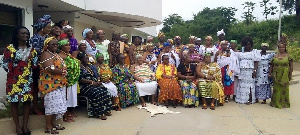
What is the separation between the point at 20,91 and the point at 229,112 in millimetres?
4344

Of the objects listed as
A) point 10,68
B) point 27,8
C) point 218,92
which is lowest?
point 218,92

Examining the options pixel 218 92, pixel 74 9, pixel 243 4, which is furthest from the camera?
pixel 243 4

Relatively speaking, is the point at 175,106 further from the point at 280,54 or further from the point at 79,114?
the point at 280,54

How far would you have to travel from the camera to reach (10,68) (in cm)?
418

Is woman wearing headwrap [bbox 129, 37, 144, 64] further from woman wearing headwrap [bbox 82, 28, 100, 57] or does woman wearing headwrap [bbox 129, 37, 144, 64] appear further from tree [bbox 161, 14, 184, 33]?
tree [bbox 161, 14, 184, 33]

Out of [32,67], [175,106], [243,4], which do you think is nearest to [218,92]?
[175,106]

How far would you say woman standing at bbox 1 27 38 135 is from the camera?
4.15 metres

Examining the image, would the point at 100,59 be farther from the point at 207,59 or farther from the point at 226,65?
the point at 226,65

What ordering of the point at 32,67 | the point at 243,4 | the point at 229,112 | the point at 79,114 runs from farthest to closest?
the point at 243,4 → the point at 229,112 → the point at 79,114 → the point at 32,67

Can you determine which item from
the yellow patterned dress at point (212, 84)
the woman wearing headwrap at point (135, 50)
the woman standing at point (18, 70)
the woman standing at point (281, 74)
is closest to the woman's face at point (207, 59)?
the yellow patterned dress at point (212, 84)

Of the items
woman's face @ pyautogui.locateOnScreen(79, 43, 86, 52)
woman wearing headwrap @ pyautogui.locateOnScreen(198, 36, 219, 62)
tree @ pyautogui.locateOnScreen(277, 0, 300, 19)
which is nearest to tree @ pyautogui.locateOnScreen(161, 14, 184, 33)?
tree @ pyautogui.locateOnScreen(277, 0, 300, 19)

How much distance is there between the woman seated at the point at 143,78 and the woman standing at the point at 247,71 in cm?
234

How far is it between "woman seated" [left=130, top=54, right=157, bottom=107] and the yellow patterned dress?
3.85 ft

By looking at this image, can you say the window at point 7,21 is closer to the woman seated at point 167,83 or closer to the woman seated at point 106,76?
the woman seated at point 106,76
